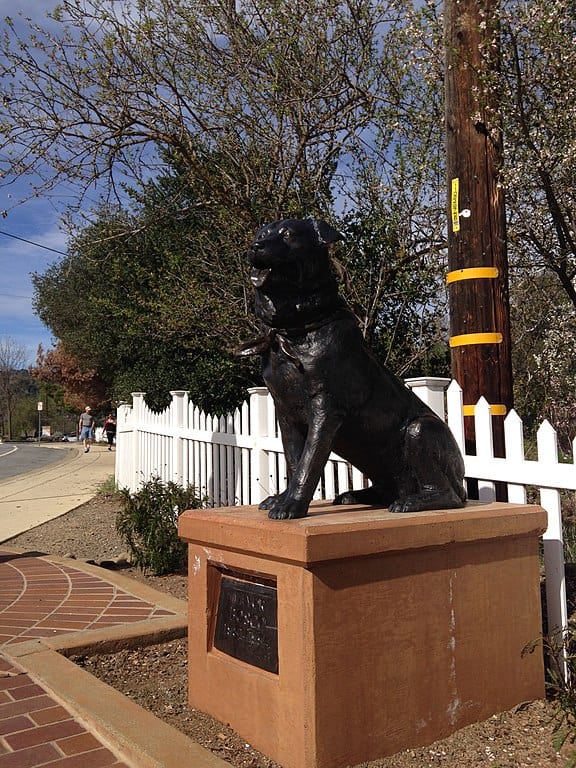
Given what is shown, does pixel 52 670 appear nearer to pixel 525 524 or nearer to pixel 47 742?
pixel 47 742

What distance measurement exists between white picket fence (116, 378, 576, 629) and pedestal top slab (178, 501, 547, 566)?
0.24 metres

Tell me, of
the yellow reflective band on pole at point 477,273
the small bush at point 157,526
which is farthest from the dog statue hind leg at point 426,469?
the small bush at point 157,526

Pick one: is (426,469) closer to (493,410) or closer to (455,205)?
(493,410)

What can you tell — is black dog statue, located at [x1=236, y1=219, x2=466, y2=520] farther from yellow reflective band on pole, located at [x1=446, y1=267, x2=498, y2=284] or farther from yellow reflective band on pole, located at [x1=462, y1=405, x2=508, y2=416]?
yellow reflective band on pole, located at [x1=446, y1=267, x2=498, y2=284]

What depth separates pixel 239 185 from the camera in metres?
8.04

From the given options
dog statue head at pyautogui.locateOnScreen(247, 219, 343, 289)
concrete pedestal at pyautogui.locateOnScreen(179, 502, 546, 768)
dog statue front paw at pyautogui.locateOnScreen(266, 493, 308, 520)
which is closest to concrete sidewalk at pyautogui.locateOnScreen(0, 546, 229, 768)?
concrete pedestal at pyautogui.locateOnScreen(179, 502, 546, 768)

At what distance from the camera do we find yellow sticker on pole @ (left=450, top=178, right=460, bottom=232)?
3.89m

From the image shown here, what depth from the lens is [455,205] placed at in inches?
154

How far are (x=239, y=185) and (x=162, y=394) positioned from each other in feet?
12.5

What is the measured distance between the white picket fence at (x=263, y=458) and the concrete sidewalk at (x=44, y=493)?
3.76ft

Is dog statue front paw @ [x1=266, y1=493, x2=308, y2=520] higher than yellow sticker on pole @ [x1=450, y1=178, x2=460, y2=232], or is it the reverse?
yellow sticker on pole @ [x1=450, y1=178, x2=460, y2=232]

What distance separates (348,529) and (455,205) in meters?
2.21

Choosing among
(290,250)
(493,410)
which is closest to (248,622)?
(290,250)

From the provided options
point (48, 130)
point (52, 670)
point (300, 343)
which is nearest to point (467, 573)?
point (300, 343)
